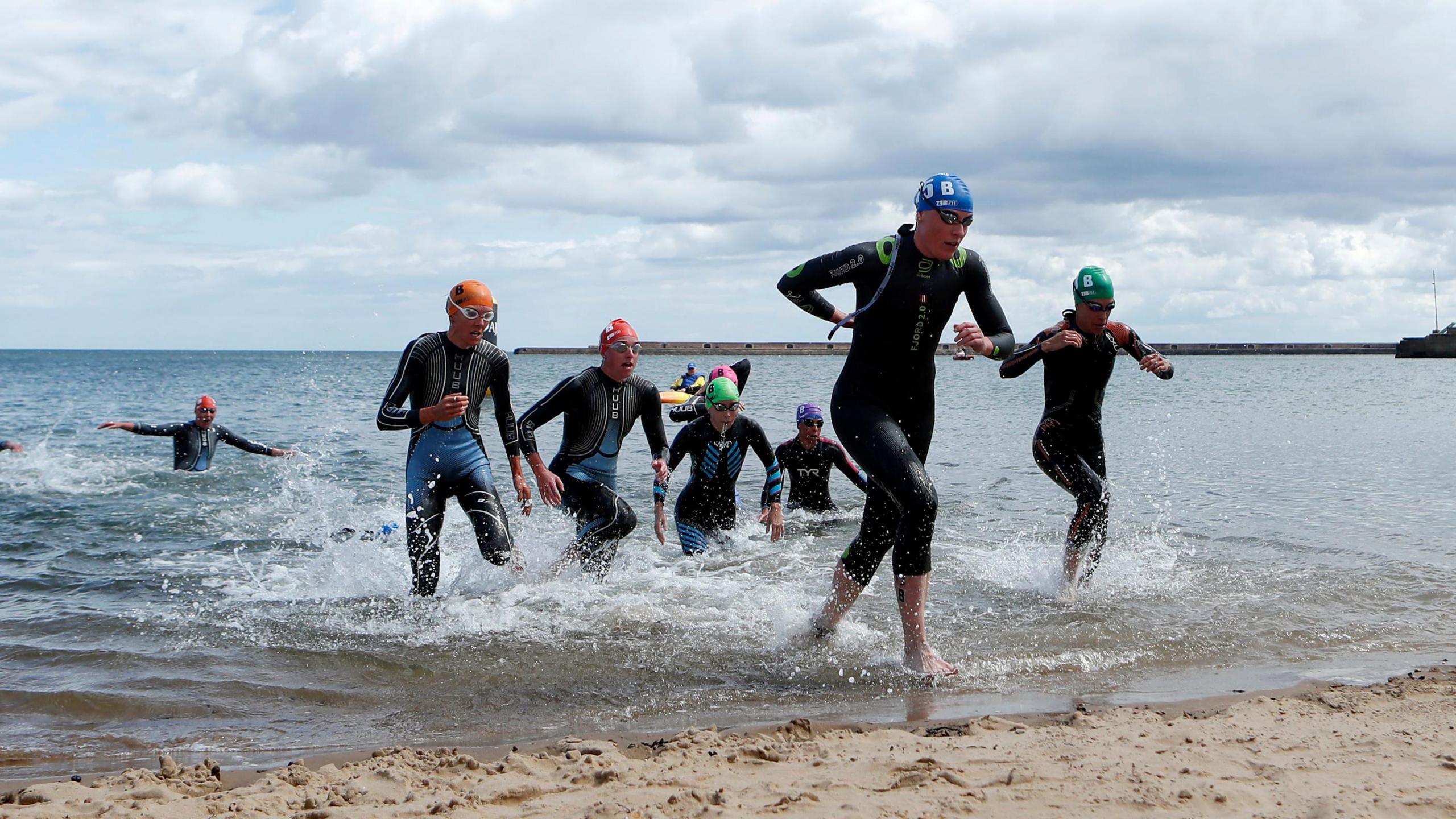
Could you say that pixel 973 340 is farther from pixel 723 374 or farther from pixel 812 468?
pixel 812 468

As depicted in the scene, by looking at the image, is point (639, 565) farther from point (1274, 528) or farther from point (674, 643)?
point (1274, 528)

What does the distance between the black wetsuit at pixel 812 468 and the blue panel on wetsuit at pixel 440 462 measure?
4727 mm

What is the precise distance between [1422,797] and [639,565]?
6.38 meters

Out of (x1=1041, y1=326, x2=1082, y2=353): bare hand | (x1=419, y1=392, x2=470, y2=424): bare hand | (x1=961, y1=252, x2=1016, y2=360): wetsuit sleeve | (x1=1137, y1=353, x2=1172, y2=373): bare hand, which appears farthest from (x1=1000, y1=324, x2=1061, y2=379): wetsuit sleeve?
(x1=419, y1=392, x2=470, y2=424): bare hand

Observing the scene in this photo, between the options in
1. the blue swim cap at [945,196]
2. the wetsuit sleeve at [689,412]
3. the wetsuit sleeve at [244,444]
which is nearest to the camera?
the blue swim cap at [945,196]

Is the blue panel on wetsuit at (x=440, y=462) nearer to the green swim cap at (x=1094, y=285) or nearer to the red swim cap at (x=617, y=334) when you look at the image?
the red swim cap at (x=617, y=334)

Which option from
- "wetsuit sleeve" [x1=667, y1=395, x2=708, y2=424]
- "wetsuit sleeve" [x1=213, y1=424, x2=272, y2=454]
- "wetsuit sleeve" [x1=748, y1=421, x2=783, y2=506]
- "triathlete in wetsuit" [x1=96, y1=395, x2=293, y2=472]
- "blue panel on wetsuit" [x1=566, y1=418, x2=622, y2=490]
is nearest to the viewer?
"blue panel on wetsuit" [x1=566, y1=418, x2=622, y2=490]

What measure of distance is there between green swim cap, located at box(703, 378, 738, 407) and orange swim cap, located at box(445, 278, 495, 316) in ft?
9.96

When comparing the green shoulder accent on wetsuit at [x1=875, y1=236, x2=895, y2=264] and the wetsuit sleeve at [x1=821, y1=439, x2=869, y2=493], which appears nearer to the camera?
the green shoulder accent on wetsuit at [x1=875, y1=236, x2=895, y2=264]

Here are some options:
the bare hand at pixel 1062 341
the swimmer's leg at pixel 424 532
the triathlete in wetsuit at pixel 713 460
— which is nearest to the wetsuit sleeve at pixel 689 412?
the triathlete in wetsuit at pixel 713 460

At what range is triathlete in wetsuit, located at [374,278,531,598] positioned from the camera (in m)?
6.63

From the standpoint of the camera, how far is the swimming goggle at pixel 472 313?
6.59 m

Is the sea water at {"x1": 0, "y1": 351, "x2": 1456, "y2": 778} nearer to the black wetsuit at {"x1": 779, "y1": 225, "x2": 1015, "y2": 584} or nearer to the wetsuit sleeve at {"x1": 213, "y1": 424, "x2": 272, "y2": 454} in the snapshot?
the wetsuit sleeve at {"x1": 213, "y1": 424, "x2": 272, "y2": 454}

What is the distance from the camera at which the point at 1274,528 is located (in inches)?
412
